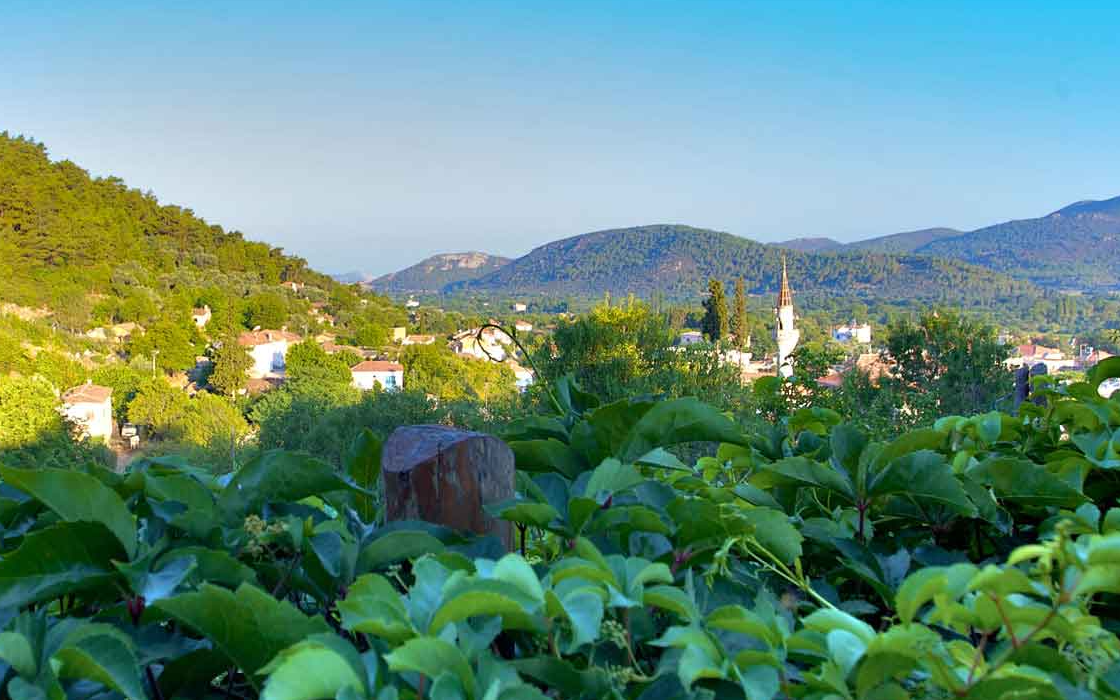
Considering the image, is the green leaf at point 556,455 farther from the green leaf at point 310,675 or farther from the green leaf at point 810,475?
the green leaf at point 310,675

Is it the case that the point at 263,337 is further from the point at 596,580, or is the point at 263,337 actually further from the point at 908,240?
the point at 908,240

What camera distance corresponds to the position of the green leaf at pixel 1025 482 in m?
0.58

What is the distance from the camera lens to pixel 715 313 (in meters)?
24.9

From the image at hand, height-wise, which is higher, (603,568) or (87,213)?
(87,213)

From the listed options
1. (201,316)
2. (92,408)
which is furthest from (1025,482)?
(201,316)

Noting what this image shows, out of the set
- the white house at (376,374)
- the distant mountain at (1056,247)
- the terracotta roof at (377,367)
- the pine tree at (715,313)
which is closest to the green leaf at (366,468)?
the pine tree at (715,313)

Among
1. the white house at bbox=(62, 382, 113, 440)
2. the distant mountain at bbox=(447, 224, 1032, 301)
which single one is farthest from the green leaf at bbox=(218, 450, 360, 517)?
the distant mountain at bbox=(447, 224, 1032, 301)

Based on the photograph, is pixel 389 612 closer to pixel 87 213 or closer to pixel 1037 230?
pixel 87 213

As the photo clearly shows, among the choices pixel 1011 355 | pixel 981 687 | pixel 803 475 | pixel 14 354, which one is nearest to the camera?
pixel 981 687

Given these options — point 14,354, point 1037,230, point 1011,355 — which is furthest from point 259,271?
point 1037,230

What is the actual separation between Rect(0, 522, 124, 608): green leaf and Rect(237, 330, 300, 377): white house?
35979 mm

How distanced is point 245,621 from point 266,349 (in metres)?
37.5

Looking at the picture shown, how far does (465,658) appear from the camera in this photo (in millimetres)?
326

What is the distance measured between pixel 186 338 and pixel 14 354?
29.1 feet
